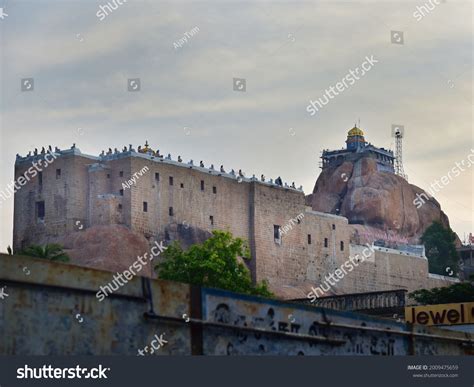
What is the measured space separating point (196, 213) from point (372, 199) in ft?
127

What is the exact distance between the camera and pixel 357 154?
129m

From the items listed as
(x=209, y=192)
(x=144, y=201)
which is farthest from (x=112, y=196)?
(x=209, y=192)

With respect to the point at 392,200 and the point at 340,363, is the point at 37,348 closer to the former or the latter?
the point at 340,363

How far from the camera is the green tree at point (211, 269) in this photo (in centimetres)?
6756

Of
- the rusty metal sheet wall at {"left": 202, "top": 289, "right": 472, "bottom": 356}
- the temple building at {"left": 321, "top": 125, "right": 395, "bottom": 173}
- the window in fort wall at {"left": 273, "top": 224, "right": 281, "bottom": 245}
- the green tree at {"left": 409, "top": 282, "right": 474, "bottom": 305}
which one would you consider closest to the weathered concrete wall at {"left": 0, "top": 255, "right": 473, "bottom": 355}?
the rusty metal sheet wall at {"left": 202, "top": 289, "right": 472, "bottom": 356}

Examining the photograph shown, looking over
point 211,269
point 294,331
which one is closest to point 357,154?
point 211,269

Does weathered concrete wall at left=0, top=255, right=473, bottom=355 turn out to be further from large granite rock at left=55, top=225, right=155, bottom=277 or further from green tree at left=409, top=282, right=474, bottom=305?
large granite rock at left=55, top=225, right=155, bottom=277

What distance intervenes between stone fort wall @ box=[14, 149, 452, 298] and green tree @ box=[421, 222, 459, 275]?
855 inches

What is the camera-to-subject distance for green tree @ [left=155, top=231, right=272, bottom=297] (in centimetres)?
6756

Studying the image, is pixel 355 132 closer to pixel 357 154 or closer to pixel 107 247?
pixel 357 154

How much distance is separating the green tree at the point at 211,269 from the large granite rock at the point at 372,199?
156 ft

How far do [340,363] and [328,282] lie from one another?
7502 cm

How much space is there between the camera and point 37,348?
1916 centimetres

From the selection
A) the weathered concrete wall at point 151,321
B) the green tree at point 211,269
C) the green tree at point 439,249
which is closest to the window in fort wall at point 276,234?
the green tree at point 211,269
